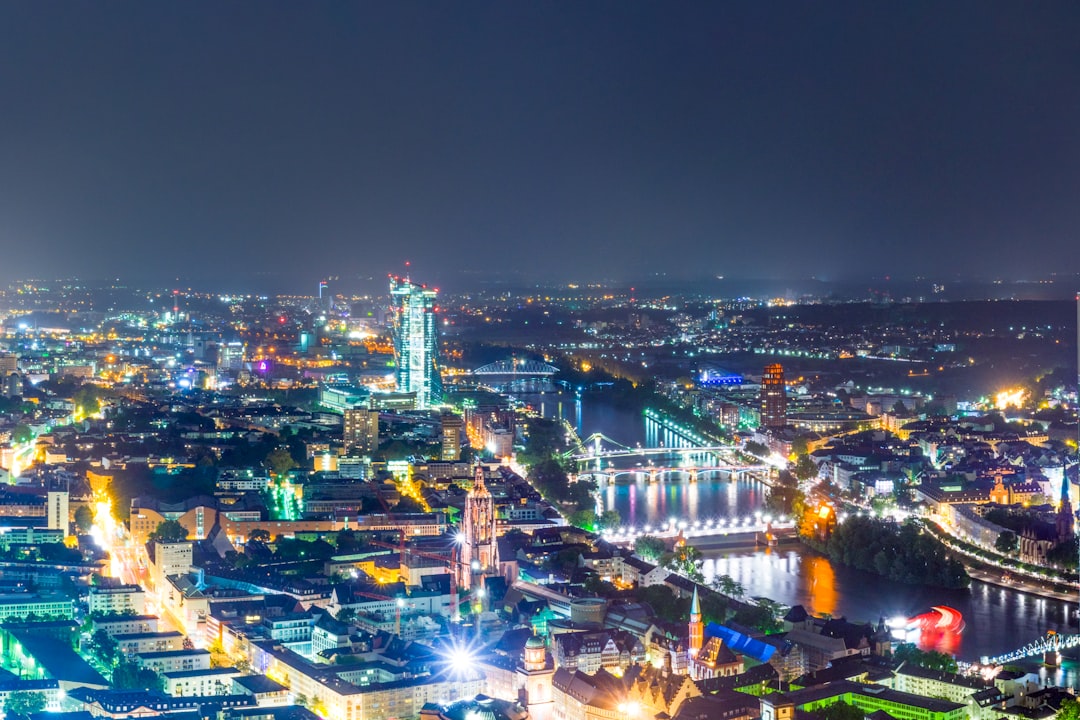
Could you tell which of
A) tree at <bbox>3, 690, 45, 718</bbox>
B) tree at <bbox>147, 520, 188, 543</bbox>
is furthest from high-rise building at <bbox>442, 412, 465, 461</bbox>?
tree at <bbox>3, 690, 45, 718</bbox>

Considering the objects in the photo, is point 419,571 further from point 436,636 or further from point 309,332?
point 309,332

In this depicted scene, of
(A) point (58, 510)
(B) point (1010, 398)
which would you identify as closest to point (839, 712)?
(A) point (58, 510)

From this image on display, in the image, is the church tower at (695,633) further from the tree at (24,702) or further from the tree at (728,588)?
the tree at (24,702)

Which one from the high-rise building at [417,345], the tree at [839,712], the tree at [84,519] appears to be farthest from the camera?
the high-rise building at [417,345]

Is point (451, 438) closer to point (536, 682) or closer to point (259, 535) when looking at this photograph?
point (259, 535)

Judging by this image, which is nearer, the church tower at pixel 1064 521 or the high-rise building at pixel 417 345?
the church tower at pixel 1064 521

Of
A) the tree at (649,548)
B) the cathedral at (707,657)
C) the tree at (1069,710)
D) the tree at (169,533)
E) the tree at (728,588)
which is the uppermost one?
the tree at (169,533)

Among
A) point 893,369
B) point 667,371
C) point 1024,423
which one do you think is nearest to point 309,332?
point 667,371

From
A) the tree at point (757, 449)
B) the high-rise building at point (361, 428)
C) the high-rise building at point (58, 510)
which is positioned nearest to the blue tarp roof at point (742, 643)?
the high-rise building at point (58, 510)
